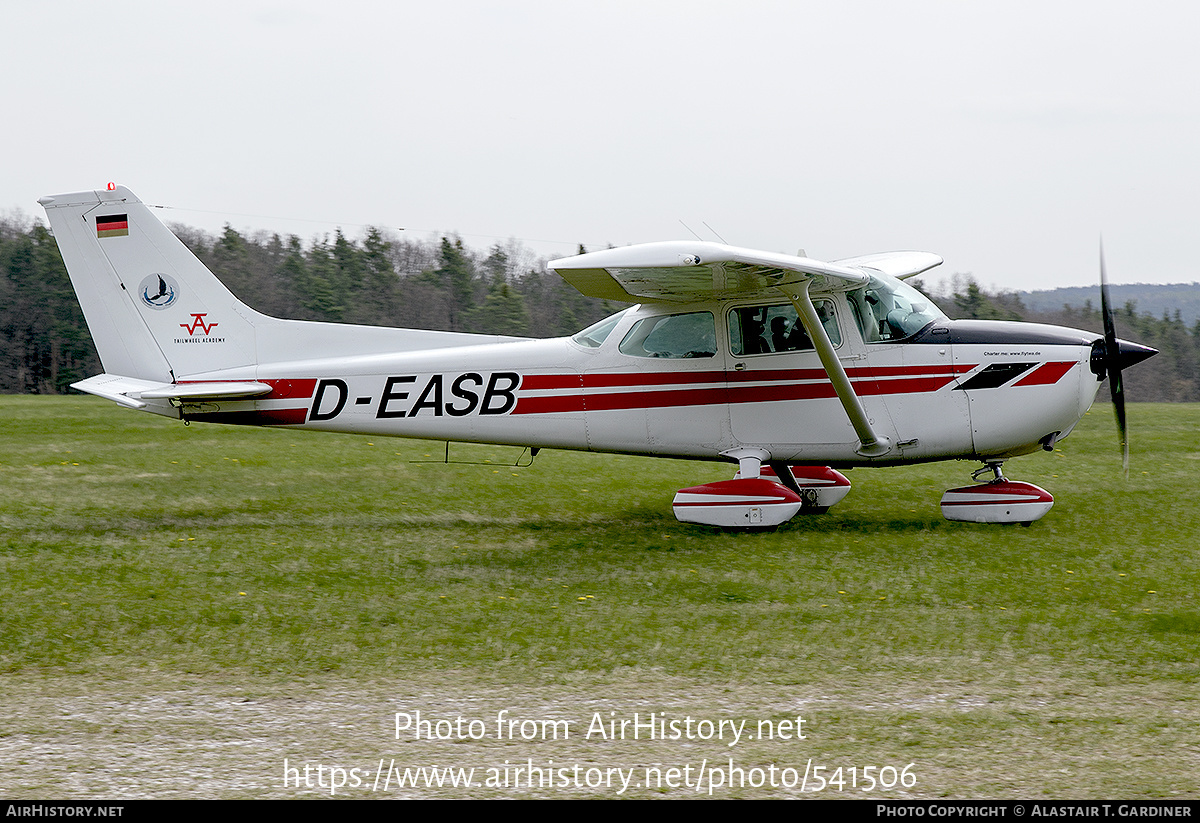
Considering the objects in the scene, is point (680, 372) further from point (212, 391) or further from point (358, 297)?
point (358, 297)

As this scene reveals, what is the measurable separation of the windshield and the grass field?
181cm

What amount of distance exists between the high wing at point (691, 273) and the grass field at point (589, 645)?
220 centimetres

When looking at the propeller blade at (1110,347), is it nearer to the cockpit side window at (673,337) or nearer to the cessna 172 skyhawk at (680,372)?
the cessna 172 skyhawk at (680,372)

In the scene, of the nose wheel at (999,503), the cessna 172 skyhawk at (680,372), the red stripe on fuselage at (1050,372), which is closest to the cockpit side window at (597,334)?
the cessna 172 skyhawk at (680,372)

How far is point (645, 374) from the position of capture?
9.95 metres

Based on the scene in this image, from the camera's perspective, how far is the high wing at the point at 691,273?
761cm

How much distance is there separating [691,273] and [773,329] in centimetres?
140

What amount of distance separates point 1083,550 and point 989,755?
4.74 m

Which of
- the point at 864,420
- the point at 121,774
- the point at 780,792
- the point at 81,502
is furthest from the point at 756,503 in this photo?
the point at 81,502

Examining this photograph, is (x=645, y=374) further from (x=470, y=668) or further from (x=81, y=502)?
(x=81, y=502)

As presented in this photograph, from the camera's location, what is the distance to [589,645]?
5977 mm

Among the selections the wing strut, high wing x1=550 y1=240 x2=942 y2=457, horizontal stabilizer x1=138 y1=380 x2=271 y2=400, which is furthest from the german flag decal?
the wing strut

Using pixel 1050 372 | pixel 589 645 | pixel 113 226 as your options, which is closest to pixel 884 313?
pixel 1050 372

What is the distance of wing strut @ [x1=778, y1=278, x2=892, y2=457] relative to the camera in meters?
8.95
